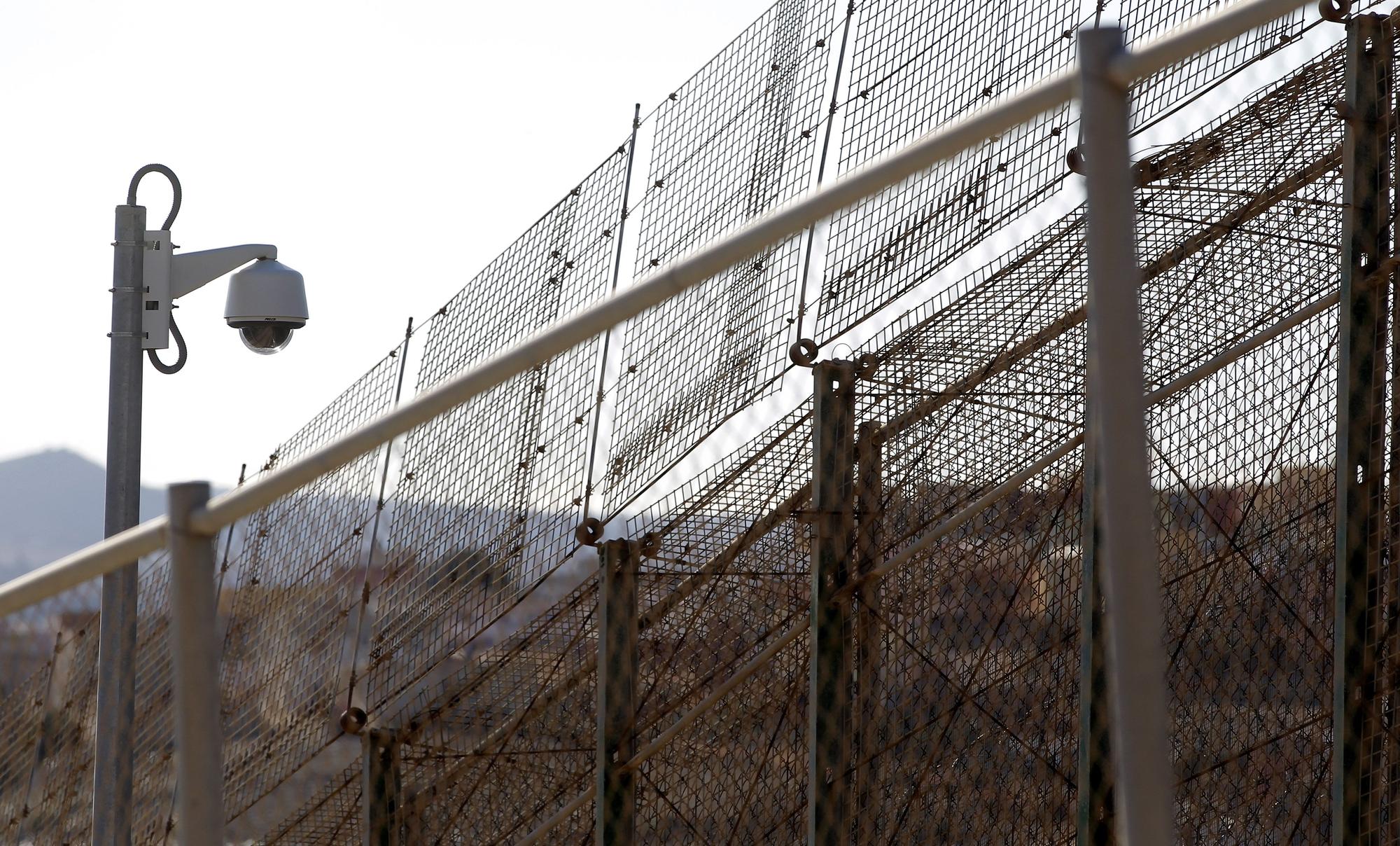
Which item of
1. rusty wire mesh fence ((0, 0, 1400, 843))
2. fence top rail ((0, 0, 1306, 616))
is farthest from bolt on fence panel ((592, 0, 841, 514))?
fence top rail ((0, 0, 1306, 616))

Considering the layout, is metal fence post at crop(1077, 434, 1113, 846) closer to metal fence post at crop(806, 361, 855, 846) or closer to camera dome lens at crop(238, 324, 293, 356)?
metal fence post at crop(806, 361, 855, 846)

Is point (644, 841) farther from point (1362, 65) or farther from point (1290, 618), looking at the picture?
point (1362, 65)

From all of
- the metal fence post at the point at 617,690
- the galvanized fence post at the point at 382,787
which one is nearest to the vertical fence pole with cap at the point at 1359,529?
the metal fence post at the point at 617,690

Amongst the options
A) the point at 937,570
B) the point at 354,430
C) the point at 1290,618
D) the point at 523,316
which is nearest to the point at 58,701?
the point at 523,316

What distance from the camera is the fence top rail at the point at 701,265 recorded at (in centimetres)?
161

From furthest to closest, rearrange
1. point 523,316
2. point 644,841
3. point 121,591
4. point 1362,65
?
point 523,316 → point 644,841 → point 1362,65 → point 121,591

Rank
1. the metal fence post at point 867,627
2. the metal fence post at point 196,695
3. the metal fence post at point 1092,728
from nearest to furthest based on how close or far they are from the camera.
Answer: the metal fence post at point 196,695 → the metal fence post at point 1092,728 → the metal fence post at point 867,627

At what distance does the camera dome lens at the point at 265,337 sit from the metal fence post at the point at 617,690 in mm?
1633

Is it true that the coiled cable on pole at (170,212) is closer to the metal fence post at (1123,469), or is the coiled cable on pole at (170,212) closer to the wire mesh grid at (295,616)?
the wire mesh grid at (295,616)

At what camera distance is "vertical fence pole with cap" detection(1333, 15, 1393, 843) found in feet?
14.4

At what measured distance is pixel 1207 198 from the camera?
17.6 ft

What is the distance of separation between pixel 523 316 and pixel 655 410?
1.17 m

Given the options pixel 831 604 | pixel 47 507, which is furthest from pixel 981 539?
pixel 47 507

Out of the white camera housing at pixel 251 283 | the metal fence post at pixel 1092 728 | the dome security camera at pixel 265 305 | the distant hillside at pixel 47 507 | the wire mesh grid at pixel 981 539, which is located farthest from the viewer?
the dome security camera at pixel 265 305
